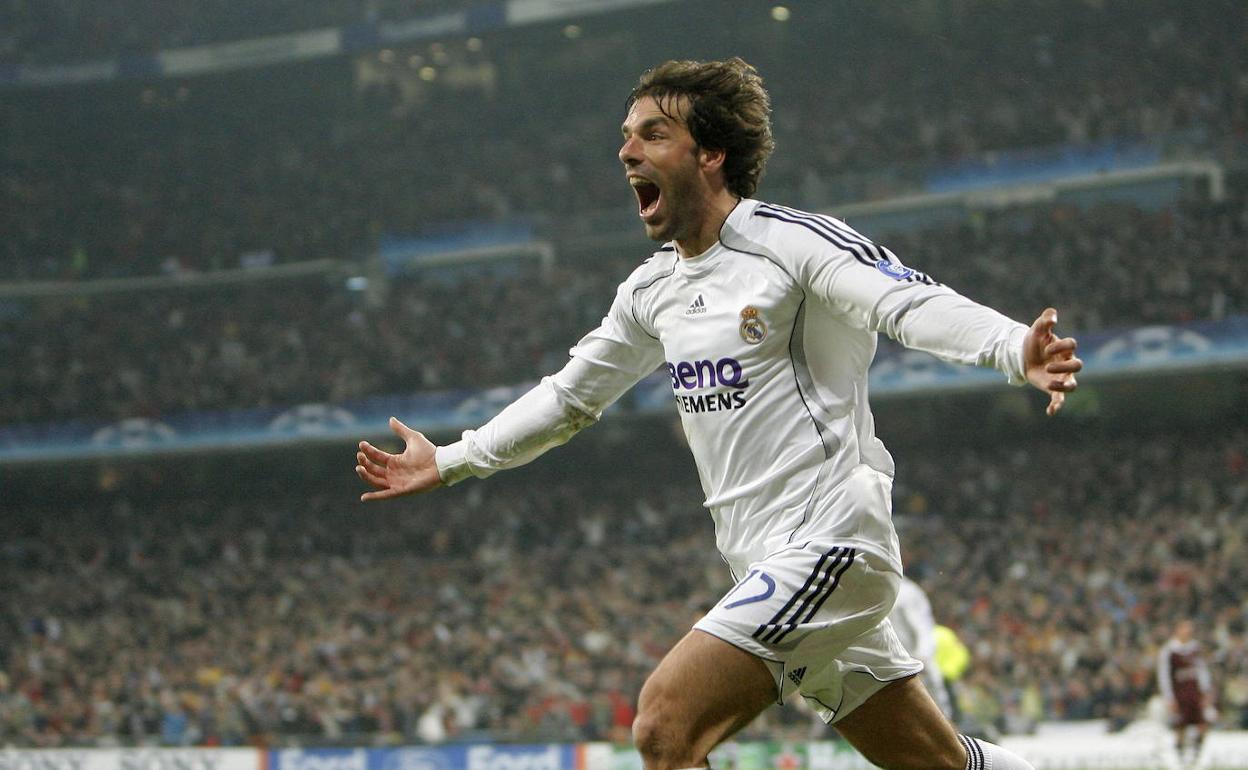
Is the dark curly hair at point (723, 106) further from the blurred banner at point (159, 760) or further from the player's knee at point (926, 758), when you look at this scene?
the blurred banner at point (159, 760)

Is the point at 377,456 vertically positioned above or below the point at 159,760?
above

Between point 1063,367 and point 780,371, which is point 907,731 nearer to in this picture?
point 780,371

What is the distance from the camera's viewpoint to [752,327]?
3826mm

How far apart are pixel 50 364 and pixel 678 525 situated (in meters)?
15.0

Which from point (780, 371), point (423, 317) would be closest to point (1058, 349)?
point (780, 371)

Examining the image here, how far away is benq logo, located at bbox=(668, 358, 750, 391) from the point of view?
385 cm

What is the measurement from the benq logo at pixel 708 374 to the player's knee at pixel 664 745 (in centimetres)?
90

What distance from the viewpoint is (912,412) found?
86.1ft

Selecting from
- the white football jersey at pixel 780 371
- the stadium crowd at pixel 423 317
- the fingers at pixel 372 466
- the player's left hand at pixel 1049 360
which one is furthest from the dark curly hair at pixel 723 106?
the stadium crowd at pixel 423 317

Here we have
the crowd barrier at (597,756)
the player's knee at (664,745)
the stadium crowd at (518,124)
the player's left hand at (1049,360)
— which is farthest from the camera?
the stadium crowd at (518,124)

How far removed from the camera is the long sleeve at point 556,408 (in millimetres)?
4398

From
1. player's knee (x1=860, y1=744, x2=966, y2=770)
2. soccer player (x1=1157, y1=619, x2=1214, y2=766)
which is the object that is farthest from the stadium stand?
player's knee (x1=860, y1=744, x2=966, y2=770)

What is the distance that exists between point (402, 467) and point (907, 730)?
5.59ft

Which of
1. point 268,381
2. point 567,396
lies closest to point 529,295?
point 268,381
